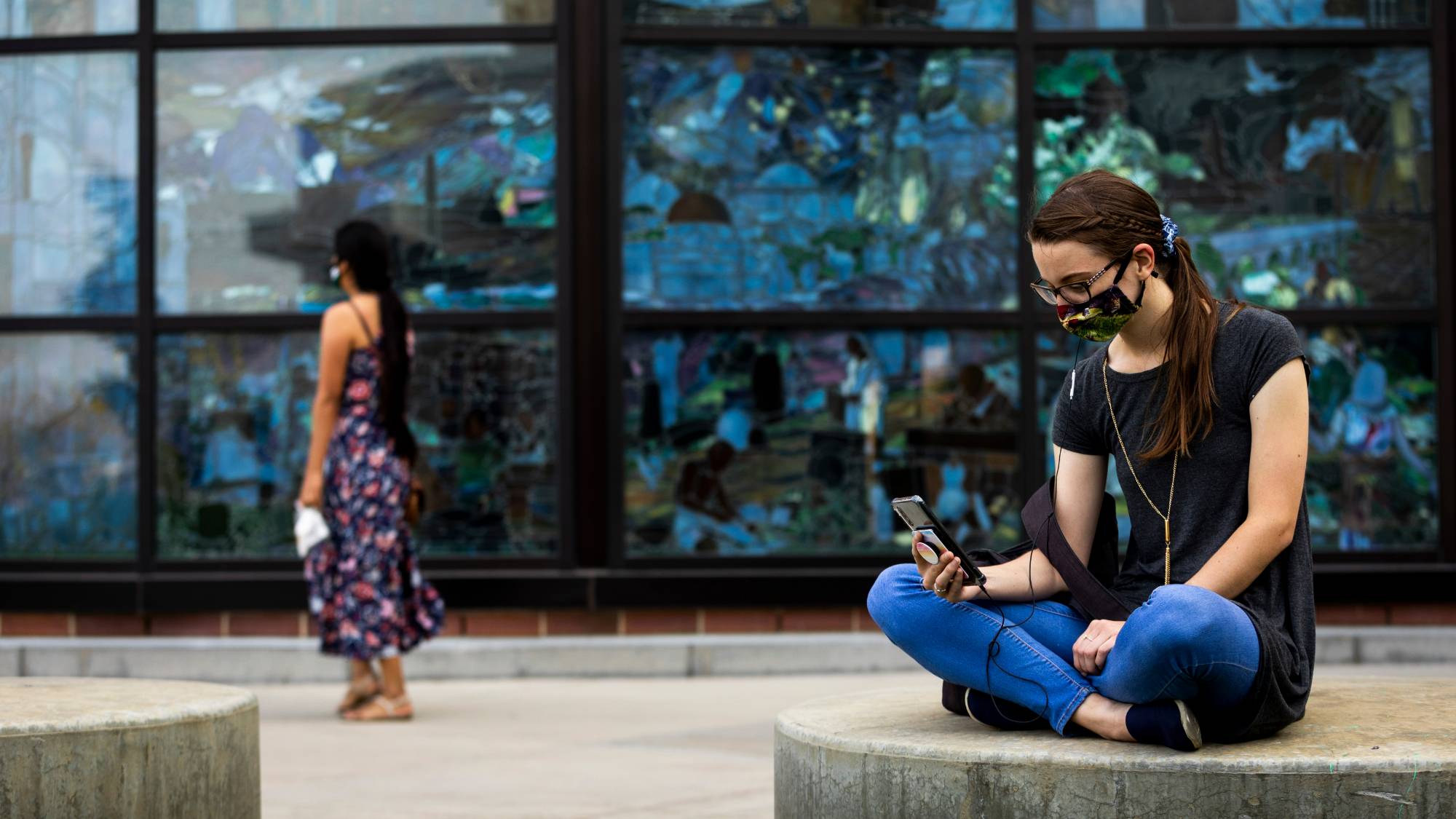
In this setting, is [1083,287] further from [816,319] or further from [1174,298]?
[816,319]

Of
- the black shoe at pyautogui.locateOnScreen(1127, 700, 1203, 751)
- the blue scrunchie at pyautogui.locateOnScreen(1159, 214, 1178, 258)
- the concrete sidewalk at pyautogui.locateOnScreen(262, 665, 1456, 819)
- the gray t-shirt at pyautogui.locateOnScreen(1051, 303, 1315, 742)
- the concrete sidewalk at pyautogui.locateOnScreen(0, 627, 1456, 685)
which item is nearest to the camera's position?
the black shoe at pyautogui.locateOnScreen(1127, 700, 1203, 751)

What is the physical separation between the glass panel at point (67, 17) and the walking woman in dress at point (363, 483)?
7.44 feet

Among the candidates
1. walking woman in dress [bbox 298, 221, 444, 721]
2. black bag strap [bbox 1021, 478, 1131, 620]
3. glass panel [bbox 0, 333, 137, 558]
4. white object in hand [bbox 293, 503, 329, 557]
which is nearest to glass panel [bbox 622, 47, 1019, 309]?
walking woman in dress [bbox 298, 221, 444, 721]

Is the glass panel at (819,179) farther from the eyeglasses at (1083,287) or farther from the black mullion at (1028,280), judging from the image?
the eyeglasses at (1083,287)

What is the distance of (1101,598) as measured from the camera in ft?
13.0

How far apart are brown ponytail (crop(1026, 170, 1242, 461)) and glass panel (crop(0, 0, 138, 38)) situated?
6.36 m

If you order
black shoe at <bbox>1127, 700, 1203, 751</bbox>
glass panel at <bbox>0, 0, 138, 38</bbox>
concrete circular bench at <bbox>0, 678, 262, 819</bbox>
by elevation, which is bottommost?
concrete circular bench at <bbox>0, 678, 262, 819</bbox>

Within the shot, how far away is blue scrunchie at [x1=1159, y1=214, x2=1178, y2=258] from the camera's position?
3980 millimetres

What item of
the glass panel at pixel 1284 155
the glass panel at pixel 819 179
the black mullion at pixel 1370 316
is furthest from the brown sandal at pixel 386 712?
the black mullion at pixel 1370 316

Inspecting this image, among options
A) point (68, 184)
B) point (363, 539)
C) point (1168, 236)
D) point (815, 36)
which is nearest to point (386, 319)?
point (363, 539)

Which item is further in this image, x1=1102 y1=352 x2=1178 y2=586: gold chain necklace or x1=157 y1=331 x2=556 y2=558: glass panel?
x1=157 y1=331 x2=556 y2=558: glass panel

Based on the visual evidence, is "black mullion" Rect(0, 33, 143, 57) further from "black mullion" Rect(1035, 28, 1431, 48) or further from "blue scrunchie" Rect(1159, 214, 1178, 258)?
"blue scrunchie" Rect(1159, 214, 1178, 258)

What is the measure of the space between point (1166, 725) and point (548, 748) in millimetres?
3411

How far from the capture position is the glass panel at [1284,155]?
921cm
